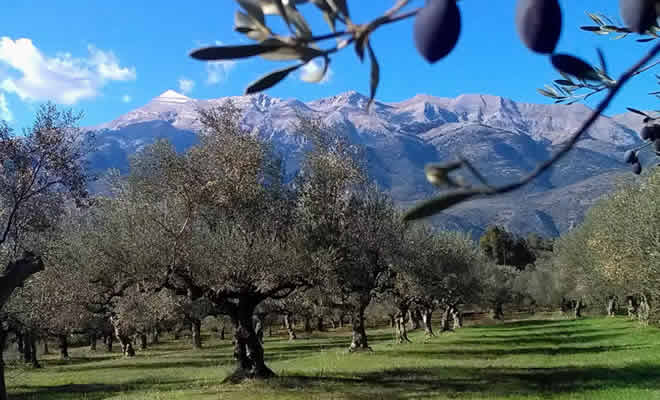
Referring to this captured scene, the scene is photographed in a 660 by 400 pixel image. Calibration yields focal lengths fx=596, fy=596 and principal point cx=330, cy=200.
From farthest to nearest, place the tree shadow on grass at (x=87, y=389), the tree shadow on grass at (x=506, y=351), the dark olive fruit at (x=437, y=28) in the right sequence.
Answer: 1. the tree shadow on grass at (x=506, y=351)
2. the tree shadow on grass at (x=87, y=389)
3. the dark olive fruit at (x=437, y=28)

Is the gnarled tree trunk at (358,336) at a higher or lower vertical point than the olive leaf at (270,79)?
lower

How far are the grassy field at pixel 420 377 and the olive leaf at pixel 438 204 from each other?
17.8 metres

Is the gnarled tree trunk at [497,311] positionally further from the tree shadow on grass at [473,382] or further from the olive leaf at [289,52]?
the olive leaf at [289,52]

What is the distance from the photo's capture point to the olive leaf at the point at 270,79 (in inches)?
38.1

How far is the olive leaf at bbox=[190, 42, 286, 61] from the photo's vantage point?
87 cm

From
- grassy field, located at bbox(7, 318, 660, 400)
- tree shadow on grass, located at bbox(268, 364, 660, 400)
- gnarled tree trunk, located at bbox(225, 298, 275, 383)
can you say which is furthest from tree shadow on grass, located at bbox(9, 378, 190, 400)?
tree shadow on grass, located at bbox(268, 364, 660, 400)

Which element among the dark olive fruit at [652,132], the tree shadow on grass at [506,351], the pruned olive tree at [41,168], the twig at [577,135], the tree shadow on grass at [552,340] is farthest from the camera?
the tree shadow on grass at [552,340]

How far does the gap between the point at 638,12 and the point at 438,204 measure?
42 cm

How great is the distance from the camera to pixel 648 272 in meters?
25.5

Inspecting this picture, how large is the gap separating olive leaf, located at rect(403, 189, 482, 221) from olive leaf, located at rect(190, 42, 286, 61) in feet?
1.12

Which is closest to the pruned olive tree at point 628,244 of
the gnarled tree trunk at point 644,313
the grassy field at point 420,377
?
the gnarled tree trunk at point 644,313

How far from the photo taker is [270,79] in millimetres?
975

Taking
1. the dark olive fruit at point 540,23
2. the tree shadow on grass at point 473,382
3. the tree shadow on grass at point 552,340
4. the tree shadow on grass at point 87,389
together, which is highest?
the dark olive fruit at point 540,23

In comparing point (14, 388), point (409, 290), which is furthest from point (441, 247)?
point (14, 388)
